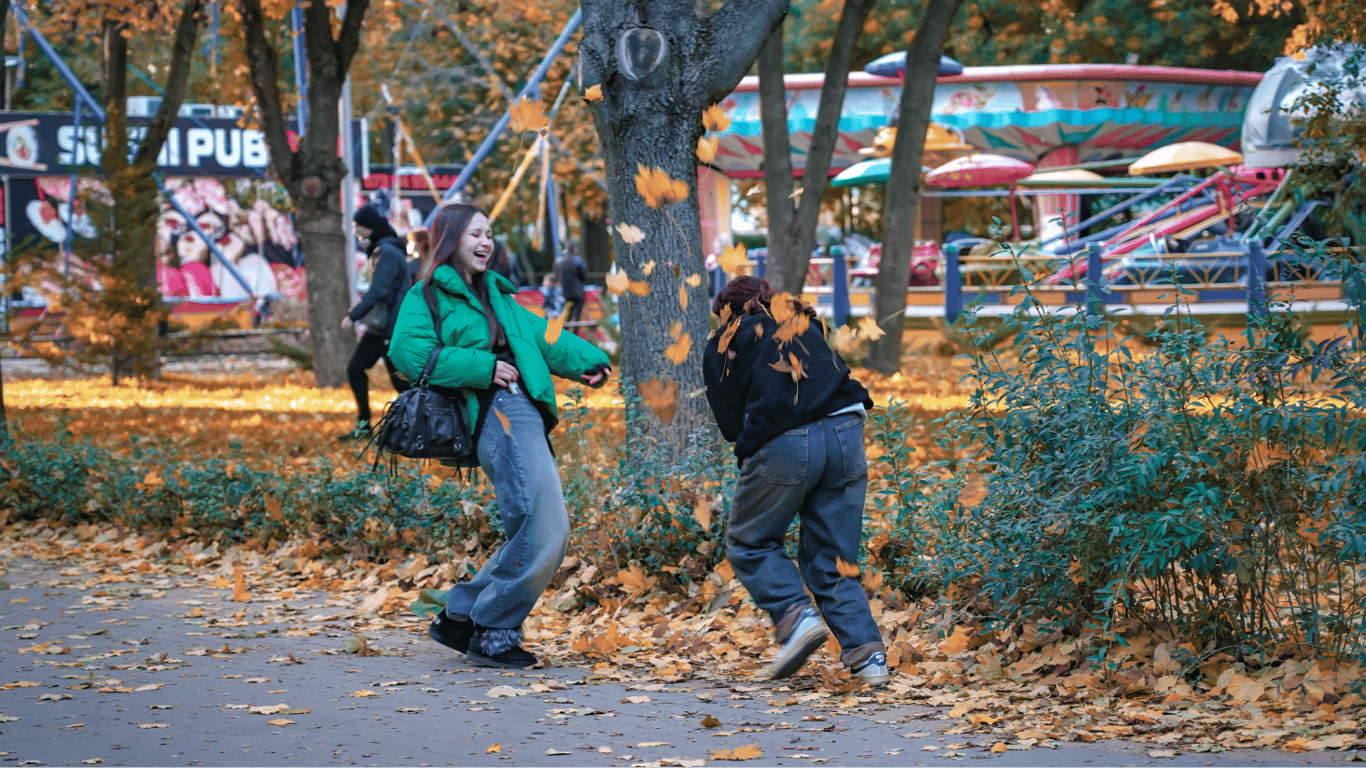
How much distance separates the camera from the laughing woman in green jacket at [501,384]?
5492mm

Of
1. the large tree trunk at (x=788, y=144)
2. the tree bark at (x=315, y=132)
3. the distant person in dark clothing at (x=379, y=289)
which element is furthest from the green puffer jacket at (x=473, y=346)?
the tree bark at (x=315, y=132)

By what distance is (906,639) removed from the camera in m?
5.78

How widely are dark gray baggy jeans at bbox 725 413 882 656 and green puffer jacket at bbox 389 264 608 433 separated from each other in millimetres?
864

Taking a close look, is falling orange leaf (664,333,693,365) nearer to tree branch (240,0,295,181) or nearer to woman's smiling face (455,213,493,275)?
woman's smiling face (455,213,493,275)

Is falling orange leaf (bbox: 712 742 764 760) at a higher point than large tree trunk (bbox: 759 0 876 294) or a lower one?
lower

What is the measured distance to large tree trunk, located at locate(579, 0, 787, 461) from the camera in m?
7.46

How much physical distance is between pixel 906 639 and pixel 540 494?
154 cm

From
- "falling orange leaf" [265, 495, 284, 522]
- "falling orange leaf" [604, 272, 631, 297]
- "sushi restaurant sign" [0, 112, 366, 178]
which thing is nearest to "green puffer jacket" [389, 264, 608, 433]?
"falling orange leaf" [604, 272, 631, 297]

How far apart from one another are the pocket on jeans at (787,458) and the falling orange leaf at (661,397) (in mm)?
2311

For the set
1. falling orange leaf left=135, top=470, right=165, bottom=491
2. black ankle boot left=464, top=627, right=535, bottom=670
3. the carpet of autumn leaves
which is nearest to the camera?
the carpet of autumn leaves

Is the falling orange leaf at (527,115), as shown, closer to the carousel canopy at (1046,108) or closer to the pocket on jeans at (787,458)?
the pocket on jeans at (787,458)

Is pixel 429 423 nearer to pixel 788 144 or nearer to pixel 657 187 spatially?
pixel 657 187

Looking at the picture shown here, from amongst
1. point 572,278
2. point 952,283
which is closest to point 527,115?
point 952,283

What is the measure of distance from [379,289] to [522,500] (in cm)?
595
